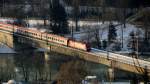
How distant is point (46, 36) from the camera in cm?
3008

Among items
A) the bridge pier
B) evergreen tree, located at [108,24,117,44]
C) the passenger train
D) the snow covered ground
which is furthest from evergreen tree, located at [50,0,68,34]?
the snow covered ground

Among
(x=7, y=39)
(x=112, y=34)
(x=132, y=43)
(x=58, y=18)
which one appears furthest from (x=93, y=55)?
(x=58, y=18)

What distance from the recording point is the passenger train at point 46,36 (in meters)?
28.6

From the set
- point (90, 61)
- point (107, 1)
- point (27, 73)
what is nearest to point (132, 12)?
point (107, 1)

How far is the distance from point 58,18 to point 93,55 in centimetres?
647

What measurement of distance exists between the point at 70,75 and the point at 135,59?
5666 millimetres

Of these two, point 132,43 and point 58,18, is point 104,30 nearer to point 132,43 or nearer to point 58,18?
point 58,18

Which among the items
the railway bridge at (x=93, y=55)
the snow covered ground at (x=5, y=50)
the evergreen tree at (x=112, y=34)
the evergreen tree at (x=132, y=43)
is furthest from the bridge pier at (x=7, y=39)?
the evergreen tree at (x=132, y=43)

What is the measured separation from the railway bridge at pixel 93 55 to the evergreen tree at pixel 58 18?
261 centimetres

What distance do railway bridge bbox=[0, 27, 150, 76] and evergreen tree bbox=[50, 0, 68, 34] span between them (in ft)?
8.58

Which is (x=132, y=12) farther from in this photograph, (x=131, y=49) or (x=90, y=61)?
(x=90, y=61)

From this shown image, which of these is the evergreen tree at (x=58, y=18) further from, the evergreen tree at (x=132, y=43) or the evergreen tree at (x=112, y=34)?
the evergreen tree at (x=132, y=43)

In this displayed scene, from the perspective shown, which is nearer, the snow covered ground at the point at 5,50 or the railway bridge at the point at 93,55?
the railway bridge at the point at 93,55

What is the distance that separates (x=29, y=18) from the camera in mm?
35250
